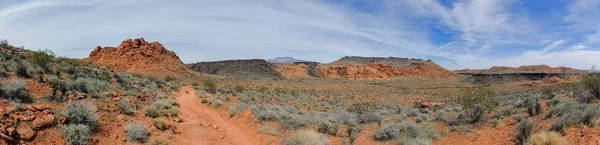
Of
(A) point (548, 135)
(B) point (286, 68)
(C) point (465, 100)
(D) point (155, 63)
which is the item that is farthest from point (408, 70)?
(A) point (548, 135)

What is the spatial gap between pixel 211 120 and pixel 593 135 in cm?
1164

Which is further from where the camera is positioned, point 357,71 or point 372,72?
point 357,71

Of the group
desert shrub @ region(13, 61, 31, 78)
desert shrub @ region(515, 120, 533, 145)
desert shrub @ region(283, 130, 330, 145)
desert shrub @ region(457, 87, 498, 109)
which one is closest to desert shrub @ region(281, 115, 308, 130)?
desert shrub @ region(283, 130, 330, 145)

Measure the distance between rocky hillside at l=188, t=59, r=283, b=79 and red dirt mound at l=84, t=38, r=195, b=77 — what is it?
42.7ft

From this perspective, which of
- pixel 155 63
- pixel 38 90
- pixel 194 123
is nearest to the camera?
pixel 38 90

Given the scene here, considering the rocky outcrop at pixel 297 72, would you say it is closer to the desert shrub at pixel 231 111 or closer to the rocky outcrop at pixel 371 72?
the rocky outcrop at pixel 371 72

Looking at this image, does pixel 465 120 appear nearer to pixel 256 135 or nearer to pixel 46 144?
pixel 256 135

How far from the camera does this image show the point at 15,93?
9523 mm

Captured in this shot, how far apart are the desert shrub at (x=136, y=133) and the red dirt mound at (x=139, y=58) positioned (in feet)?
147

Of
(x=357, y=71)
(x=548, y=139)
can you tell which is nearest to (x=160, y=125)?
(x=548, y=139)

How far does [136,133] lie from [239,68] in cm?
6933

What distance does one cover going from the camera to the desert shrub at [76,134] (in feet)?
Answer: 25.5

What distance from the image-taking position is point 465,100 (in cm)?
1458

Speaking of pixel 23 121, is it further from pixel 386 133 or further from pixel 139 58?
pixel 139 58
